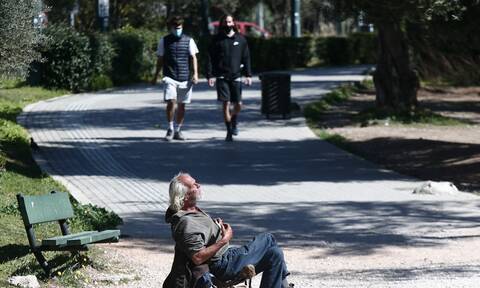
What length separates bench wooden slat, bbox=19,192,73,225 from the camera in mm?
8109

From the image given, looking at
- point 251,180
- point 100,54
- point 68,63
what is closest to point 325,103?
point 68,63

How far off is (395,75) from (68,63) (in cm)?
852

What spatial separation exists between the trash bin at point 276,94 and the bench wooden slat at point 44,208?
38.2 feet

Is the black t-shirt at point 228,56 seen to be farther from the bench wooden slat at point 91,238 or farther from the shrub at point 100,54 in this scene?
the shrub at point 100,54

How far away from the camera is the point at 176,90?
16250 millimetres

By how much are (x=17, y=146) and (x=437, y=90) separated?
59.9 feet

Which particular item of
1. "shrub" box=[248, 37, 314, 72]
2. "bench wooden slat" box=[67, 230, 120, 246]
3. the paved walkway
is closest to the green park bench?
"bench wooden slat" box=[67, 230, 120, 246]

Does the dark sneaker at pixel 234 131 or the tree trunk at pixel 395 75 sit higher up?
the tree trunk at pixel 395 75

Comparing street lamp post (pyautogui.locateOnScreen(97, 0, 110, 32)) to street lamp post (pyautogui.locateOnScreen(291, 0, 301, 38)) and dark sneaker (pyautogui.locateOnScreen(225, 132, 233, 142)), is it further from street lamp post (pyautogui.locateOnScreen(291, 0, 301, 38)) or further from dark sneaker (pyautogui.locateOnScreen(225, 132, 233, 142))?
dark sneaker (pyautogui.locateOnScreen(225, 132, 233, 142))

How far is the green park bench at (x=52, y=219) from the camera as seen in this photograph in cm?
786

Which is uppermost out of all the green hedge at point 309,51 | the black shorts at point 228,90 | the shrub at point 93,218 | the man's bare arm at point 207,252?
the black shorts at point 228,90

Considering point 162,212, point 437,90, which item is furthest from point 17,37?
point 437,90

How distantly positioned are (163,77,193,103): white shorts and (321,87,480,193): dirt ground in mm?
2835

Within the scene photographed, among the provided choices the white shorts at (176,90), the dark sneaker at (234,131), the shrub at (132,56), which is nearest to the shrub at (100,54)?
the shrub at (132,56)
